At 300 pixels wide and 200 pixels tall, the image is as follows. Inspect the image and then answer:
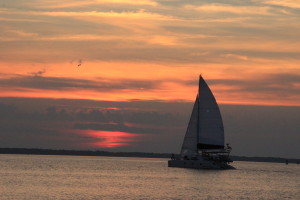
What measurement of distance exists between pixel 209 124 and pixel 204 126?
108cm

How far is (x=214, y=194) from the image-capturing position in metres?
79.9

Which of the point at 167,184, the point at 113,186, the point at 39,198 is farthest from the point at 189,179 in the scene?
the point at 39,198

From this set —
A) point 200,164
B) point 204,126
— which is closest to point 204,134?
point 204,126

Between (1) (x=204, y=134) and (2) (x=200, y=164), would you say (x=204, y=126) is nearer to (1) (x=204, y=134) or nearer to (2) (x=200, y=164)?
(1) (x=204, y=134)

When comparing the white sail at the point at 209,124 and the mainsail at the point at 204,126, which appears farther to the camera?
the mainsail at the point at 204,126

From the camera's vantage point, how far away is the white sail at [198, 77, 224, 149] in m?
125

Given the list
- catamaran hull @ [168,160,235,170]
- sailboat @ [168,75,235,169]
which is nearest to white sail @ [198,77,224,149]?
sailboat @ [168,75,235,169]

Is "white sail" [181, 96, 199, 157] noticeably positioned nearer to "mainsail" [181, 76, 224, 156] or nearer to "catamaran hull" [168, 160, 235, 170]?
"mainsail" [181, 76, 224, 156]

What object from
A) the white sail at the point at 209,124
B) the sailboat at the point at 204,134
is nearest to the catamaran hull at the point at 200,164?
the sailboat at the point at 204,134

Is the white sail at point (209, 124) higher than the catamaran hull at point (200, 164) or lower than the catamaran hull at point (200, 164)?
higher

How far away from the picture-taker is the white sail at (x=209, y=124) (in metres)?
125

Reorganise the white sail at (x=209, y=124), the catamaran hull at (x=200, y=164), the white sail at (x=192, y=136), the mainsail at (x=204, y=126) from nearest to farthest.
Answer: the catamaran hull at (x=200, y=164) < the white sail at (x=209, y=124) < the mainsail at (x=204, y=126) < the white sail at (x=192, y=136)

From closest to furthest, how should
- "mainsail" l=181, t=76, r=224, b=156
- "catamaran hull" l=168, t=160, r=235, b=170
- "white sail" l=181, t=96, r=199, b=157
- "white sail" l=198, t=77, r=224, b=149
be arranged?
"catamaran hull" l=168, t=160, r=235, b=170 → "white sail" l=198, t=77, r=224, b=149 → "mainsail" l=181, t=76, r=224, b=156 → "white sail" l=181, t=96, r=199, b=157

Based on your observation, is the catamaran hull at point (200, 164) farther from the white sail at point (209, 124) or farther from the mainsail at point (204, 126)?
the white sail at point (209, 124)
